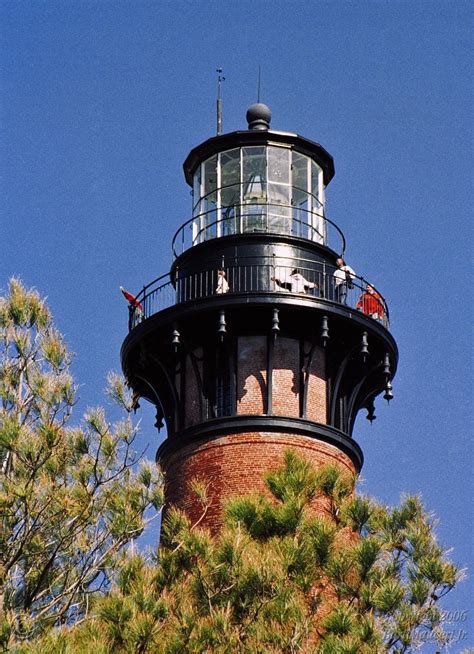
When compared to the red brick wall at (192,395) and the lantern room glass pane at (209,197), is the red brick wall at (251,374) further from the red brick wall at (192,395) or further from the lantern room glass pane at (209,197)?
the lantern room glass pane at (209,197)

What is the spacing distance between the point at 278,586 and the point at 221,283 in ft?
31.3

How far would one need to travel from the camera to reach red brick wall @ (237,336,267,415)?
28578 mm

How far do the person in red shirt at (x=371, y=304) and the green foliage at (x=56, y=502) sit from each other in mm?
8842

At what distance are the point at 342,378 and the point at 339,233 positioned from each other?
3.15m

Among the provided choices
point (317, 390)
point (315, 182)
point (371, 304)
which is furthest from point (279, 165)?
point (317, 390)

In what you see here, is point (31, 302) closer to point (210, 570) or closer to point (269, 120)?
point (210, 570)

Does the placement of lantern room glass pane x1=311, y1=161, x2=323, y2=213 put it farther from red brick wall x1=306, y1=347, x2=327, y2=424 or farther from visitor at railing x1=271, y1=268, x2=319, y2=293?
red brick wall x1=306, y1=347, x2=327, y2=424

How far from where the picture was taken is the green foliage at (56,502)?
20703 millimetres

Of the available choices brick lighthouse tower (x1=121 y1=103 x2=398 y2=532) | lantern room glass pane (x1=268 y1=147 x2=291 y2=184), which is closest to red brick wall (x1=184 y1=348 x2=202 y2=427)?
brick lighthouse tower (x1=121 y1=103 x2=398 y2=532)

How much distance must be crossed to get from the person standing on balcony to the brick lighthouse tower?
0.12 ft

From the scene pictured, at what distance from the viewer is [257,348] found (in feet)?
95.5

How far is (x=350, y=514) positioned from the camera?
2281 centimetres

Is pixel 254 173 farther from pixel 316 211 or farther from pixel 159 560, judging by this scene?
pixel 159 560

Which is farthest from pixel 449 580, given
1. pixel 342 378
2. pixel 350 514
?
pixel 342 378
